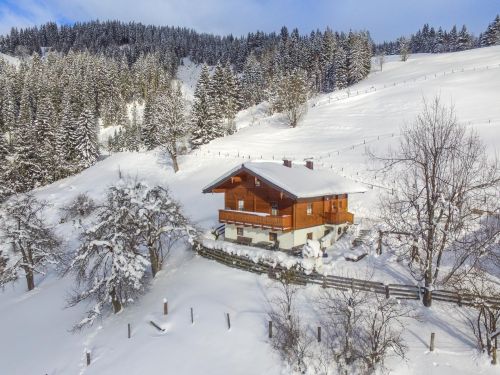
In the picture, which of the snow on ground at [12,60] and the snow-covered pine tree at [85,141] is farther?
the snow on ground at [12,60]

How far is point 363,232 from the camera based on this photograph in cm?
3050

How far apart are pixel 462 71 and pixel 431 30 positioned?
9784cm

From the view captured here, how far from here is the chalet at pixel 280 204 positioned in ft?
92.2

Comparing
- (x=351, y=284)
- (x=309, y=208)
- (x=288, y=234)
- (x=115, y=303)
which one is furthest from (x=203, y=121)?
(x=351, y=284)

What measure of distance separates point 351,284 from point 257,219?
1103cm

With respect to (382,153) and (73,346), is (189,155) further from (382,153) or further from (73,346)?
(73,346)

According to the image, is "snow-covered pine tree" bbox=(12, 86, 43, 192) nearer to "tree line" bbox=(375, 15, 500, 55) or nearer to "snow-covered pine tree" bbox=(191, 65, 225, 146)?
"snow-covered pine tree" bbox=(191, 65, 225, 146)

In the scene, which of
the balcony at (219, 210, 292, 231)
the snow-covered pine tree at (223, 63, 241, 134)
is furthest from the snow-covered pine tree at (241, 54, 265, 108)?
the balcony at (219, 210, 292, 231)

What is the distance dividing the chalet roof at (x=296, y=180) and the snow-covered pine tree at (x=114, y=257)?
802 cm

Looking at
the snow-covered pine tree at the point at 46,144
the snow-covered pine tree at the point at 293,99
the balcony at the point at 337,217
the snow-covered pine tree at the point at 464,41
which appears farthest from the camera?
the snow-covered pine tree at the point at 464,41

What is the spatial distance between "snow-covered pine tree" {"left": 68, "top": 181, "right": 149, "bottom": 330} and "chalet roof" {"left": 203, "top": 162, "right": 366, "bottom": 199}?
8.02 m

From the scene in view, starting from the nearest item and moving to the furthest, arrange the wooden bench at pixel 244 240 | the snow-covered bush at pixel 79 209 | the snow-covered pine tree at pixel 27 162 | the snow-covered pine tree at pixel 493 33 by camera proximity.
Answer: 1. the wooden bench at pixel 244 240
2. the snow-covered bush at pixel 79 209
3. the snow-covered pine tree at pixel 27 162
4. the snow-covered pine tree at pixel 493 33

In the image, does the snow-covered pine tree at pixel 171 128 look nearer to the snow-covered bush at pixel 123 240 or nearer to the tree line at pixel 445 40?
the snow-covered bush at pixel 123 240

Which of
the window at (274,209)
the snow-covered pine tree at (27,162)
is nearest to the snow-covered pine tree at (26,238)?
the window at (274,209)
